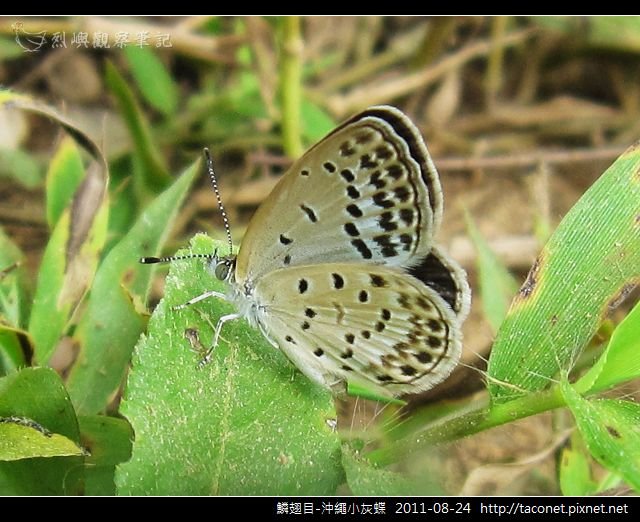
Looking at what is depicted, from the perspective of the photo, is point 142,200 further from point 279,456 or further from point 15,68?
point 279,456

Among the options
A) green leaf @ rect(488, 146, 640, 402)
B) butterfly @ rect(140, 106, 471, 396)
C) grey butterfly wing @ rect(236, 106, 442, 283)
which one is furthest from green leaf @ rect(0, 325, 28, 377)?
green leaf @ rect(488, 146, 640, 402)

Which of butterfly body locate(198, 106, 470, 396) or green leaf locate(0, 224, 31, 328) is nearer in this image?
butterfly body locate(198, 106, 470, 396)

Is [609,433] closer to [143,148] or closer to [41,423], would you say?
[41,423]

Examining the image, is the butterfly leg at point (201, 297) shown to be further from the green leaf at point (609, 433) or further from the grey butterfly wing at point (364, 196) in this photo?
the green leaf at point (609, 433)

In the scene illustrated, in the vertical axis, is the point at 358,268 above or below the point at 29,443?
above

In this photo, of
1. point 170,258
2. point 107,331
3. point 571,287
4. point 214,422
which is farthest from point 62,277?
point 571,287

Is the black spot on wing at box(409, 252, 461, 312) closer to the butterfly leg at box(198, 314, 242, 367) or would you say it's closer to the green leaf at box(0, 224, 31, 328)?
the butterfly leg at box(198, 314, 242, 367)

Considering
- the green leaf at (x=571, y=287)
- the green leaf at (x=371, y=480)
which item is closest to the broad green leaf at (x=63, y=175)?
the green leaf at (x=371, y=480)
